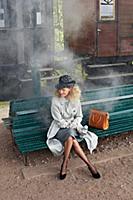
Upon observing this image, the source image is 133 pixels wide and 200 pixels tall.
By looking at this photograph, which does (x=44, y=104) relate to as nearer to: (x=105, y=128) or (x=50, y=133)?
(x=50, y=133)

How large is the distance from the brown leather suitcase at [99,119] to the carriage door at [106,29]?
389cm

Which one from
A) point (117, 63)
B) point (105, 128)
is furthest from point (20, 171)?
point (117, 63)

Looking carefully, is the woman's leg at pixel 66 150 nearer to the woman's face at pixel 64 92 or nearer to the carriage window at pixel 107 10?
the woman's face at pixel 64 92

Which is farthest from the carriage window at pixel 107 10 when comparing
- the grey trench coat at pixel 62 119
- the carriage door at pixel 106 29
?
the grey trench coat at pixel 62 119

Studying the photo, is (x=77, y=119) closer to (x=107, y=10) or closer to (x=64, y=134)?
(x=64, y=134)

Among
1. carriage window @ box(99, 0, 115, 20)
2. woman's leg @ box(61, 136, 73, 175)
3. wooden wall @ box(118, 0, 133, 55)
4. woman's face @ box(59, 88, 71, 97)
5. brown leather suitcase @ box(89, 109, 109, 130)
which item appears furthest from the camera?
wooden wall @ box(118, 0, 133, 55)

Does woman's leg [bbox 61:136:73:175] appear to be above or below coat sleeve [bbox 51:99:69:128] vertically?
below

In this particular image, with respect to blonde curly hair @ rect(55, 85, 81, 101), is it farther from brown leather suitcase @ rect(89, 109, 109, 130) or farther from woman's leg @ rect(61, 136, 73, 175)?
woman's leg @ rect(61, 136, 73, 175)

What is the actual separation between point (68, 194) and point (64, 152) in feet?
1.70

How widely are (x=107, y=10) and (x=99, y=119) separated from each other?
4.25 metres

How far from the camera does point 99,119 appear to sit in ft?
13.0

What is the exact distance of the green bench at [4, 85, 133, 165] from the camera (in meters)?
3.75

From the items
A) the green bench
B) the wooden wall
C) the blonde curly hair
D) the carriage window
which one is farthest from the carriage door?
the blonde curly hair

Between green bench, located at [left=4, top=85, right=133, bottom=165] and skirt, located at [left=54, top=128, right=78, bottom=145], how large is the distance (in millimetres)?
234
